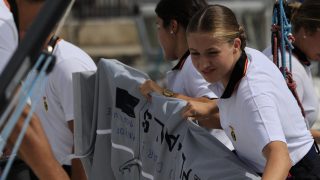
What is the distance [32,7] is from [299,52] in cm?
121

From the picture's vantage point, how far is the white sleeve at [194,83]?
3.28 m

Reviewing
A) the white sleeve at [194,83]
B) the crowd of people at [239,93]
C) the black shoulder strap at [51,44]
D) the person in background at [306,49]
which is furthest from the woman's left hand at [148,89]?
the black shoulder strap at [51,44]

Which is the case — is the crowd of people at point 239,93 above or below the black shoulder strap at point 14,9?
below

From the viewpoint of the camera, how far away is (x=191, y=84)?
132 inches

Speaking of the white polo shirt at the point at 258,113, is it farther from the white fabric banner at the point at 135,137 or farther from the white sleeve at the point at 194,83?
the white sleeve at the point at 194,83

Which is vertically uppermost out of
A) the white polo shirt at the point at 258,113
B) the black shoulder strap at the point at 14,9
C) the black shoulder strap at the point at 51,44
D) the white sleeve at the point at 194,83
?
the black shoulder strap at the point at 51,44

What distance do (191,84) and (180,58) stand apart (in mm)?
220

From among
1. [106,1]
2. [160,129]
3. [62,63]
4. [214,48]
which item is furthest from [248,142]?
[106,1]

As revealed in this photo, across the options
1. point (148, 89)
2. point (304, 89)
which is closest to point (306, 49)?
point (304, 89)

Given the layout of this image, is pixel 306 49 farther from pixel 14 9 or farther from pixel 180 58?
pixel 14 9

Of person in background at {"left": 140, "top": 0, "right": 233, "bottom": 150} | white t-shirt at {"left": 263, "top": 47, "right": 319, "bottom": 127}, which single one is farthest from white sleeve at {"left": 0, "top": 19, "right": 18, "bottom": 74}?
white t-shirt at {"left": 263, "top": 47, "right": 319, "bottom": 127}

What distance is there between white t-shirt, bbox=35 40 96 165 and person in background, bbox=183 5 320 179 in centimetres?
92

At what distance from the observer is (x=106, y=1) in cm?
1571

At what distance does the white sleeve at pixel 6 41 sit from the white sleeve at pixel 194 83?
0.90 metres
